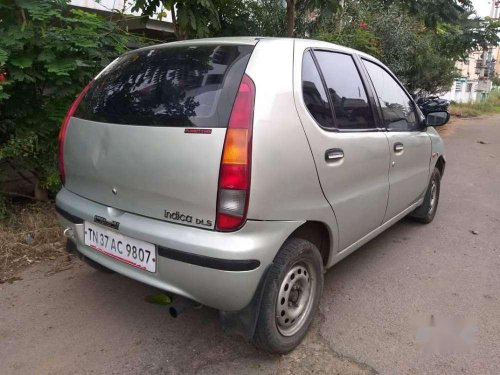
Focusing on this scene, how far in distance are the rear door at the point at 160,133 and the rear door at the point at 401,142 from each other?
1498 mm

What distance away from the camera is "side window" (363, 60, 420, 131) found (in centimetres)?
328

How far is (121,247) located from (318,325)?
1328 millimetres

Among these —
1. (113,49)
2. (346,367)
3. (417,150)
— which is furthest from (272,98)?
(113,49)

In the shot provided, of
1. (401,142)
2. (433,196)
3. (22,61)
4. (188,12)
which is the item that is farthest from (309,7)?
(22,61)

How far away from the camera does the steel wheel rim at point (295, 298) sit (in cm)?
236

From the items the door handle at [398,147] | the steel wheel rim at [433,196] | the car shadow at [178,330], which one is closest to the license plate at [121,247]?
the car shadow at [178,330]

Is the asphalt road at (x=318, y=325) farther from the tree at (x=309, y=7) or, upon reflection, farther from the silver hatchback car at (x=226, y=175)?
the tree at (x=309, y=7)

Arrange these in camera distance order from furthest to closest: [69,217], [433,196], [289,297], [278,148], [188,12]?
[433,196], [188,12], [69,217], [289,297], [278,148]

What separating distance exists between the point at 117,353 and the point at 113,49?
2.77 meters

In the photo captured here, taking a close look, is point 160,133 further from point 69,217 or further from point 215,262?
point 69,217

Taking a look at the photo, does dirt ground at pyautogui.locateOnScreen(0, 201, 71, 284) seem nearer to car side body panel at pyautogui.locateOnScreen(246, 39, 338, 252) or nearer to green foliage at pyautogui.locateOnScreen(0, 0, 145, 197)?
green foliage at pyautogui.locateOnScreen(0, 0, 145, 197)

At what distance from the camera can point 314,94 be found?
246cm

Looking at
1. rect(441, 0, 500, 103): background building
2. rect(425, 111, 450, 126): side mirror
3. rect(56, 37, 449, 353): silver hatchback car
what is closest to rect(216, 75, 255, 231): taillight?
rect(56, 37, 449, 353): silver hatchback car

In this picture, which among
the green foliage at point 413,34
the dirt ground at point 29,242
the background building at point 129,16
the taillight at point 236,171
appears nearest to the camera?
the taillight at point 236,171
